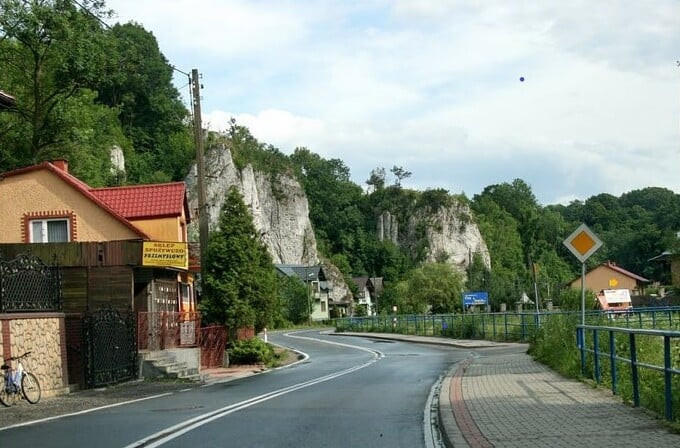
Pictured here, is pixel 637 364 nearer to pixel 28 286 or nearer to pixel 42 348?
pixel 42 348

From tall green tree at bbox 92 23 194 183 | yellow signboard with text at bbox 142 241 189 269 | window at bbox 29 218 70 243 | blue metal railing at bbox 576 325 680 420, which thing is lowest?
blue metal railing at bbox 576 325 680 420

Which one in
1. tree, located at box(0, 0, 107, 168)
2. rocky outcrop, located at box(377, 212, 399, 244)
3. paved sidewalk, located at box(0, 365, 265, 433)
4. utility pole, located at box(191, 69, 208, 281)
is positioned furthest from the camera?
rocky outcrop, located at box(377, 212, 399, 244)

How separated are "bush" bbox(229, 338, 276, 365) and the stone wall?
12.3 m

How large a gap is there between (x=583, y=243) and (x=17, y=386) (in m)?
11.9

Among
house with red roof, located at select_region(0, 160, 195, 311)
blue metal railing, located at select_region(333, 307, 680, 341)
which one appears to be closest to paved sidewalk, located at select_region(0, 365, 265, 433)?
house with red roof, located at select_region(0, 160, 195, 311)

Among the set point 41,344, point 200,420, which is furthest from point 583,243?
point 41,344

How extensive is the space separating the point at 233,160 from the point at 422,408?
96.7 meters

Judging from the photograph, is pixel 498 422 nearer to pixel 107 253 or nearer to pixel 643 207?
pixel 107 253

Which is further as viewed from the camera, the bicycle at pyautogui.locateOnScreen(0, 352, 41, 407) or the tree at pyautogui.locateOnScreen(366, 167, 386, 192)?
the tree at pyautogui.locateOnScreen(366, 167, 386, 192)

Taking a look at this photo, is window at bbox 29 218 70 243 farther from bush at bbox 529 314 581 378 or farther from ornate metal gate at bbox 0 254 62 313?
bush at bbox 529 314 581 378

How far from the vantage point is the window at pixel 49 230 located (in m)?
32.0

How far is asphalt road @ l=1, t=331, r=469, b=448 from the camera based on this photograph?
1090 cm

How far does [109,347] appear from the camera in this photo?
22.6 meters

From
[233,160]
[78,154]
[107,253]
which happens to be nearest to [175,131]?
[233,160]
